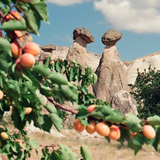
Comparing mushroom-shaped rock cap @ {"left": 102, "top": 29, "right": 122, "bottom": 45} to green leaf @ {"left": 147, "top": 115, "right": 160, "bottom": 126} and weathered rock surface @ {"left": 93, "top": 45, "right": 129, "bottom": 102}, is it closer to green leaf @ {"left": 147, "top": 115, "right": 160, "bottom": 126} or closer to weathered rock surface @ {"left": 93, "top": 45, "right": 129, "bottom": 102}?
weathered rock surface @ {"left": 93, "top": 45, "right": 129, "bottom": 102}

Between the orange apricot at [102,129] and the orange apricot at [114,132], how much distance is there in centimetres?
4

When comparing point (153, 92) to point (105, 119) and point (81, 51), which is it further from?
point (105, 119)

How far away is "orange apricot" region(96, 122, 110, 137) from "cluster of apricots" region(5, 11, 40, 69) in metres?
0.41

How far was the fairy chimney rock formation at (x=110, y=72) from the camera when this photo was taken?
59.2 feet

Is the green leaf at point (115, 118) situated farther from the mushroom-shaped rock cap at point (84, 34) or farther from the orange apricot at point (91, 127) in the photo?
the mushroom-shaped rock cap at point (84, 34)

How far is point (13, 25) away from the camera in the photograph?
175cm

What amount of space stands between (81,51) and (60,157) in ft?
52.9

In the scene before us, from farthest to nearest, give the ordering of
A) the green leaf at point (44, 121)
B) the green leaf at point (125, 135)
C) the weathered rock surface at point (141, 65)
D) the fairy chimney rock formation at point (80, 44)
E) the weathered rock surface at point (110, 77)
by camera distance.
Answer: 1. the weathered rock surface at point (141, 65)
2. the fairy chimney rock formation at point (80, 44)
3. the weathered rock surface at point (110, 77)
4. the green leaf at point (44, 121)
5. the green leaf at point (125, 135)

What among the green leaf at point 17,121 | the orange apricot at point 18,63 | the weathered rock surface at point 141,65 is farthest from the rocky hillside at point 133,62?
the orange apricot at point 18,63

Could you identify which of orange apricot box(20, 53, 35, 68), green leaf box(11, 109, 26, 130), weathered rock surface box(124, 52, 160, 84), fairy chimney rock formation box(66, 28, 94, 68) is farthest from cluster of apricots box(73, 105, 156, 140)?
weathered rock surface box(124, 52, 160, 84)

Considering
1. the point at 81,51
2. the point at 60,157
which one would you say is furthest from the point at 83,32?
the point at 60,157

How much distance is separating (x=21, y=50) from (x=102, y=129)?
1.68 ft

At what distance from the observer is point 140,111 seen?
14.5 m

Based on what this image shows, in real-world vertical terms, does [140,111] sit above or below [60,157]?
above
